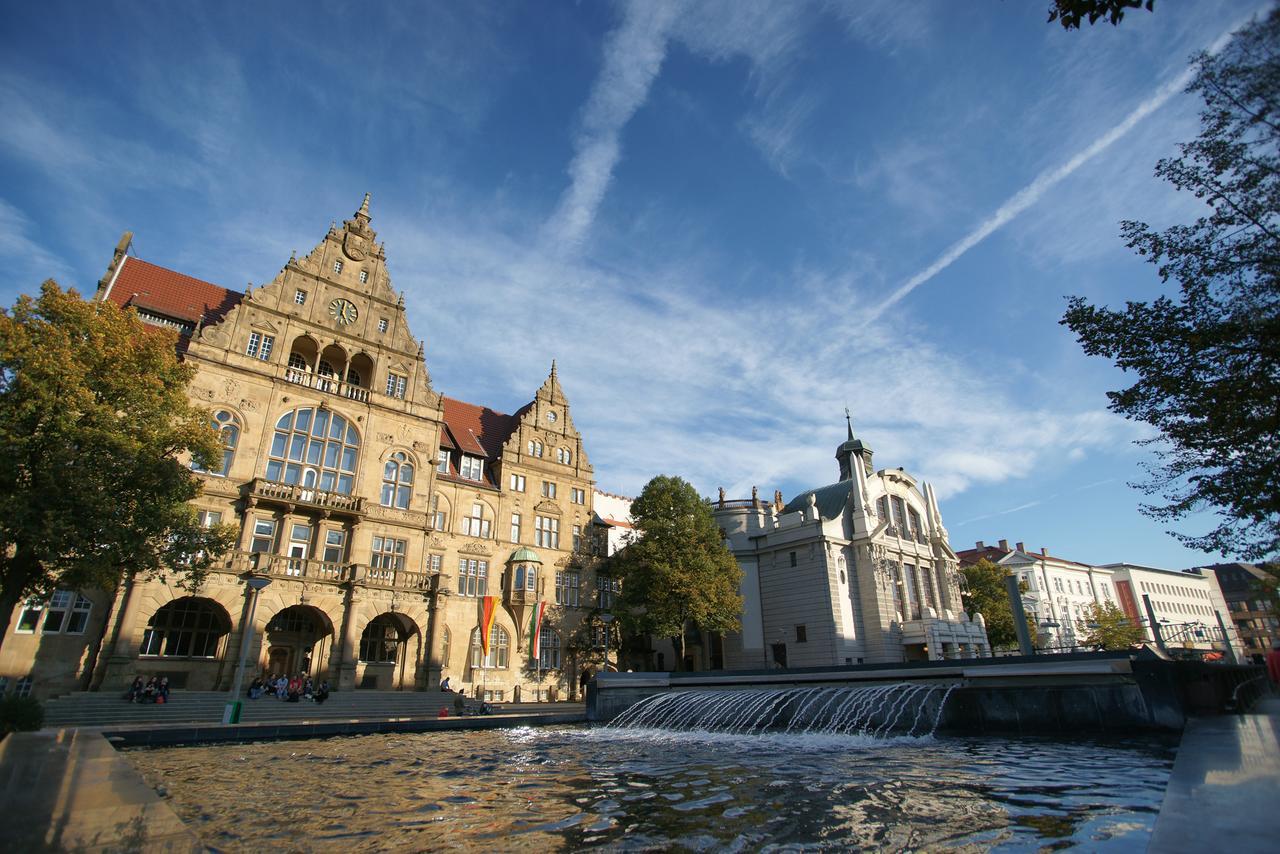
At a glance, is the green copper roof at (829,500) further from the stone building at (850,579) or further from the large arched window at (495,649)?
the large arched window at (495,649)

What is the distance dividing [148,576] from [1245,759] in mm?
36049

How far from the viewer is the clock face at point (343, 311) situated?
4134 centimetres

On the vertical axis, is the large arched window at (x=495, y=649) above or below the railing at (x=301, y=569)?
below

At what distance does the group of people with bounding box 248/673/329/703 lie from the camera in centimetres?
3034

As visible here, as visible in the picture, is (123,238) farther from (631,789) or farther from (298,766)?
(631,789)

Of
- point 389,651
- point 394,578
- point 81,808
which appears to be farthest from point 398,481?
point 81,808

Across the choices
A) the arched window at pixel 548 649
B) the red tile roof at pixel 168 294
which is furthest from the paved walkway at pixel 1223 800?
the red tile roof at pixel 168 294

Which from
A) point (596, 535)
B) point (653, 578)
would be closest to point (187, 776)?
point (653, 578)

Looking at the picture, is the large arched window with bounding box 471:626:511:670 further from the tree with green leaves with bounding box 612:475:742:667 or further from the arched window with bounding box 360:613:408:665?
the tree with green leaves with bounding box 612:475:742:667

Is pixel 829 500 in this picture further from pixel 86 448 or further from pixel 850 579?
pixel 86 448

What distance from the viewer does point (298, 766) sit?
13.6 meters

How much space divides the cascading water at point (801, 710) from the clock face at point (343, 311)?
3018 cm

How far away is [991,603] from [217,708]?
6189cm

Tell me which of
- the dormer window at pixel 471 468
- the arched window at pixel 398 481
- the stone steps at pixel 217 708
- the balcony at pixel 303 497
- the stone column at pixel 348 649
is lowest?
the stone steps at pixel 217 708
